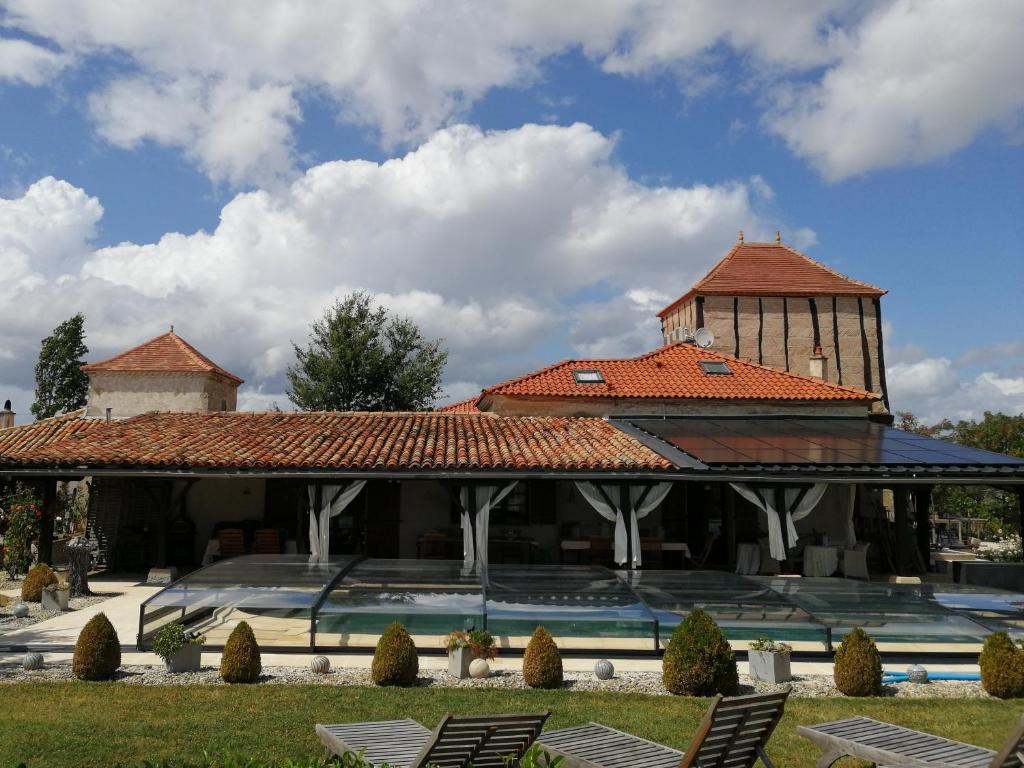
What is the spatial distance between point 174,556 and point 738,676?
12792 mm

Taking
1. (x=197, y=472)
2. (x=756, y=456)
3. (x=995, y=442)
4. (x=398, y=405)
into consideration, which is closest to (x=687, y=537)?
(x=756, y=456)

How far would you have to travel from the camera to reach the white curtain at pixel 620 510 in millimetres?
13961

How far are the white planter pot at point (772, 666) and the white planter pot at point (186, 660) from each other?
19.6 ft

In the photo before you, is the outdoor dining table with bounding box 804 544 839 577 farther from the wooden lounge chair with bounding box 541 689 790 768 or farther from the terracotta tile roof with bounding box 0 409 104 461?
the terracotta tile roof with bounding box 0 409 104 461

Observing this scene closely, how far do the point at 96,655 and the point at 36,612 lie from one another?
496 centimetres

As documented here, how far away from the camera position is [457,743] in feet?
15.1

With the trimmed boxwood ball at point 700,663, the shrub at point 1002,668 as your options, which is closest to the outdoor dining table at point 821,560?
the shrub at point 1002,668

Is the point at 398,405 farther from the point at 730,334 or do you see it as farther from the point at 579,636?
the point at 579,636

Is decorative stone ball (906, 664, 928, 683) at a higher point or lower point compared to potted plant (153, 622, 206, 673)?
lower

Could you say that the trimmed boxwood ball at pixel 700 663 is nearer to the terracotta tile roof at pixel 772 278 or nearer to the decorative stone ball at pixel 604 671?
the decorative stone ball at pixel 604 671

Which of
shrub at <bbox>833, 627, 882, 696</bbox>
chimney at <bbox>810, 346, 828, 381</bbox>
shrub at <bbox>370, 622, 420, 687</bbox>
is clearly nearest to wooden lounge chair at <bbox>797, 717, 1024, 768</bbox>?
shrub at <bbox>833, 627, 882, 696</bbox>

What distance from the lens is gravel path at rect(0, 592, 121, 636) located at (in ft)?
35.9

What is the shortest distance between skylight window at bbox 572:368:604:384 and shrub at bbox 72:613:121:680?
529 inches

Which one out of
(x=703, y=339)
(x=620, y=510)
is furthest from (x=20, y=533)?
(x=703, y=339)
